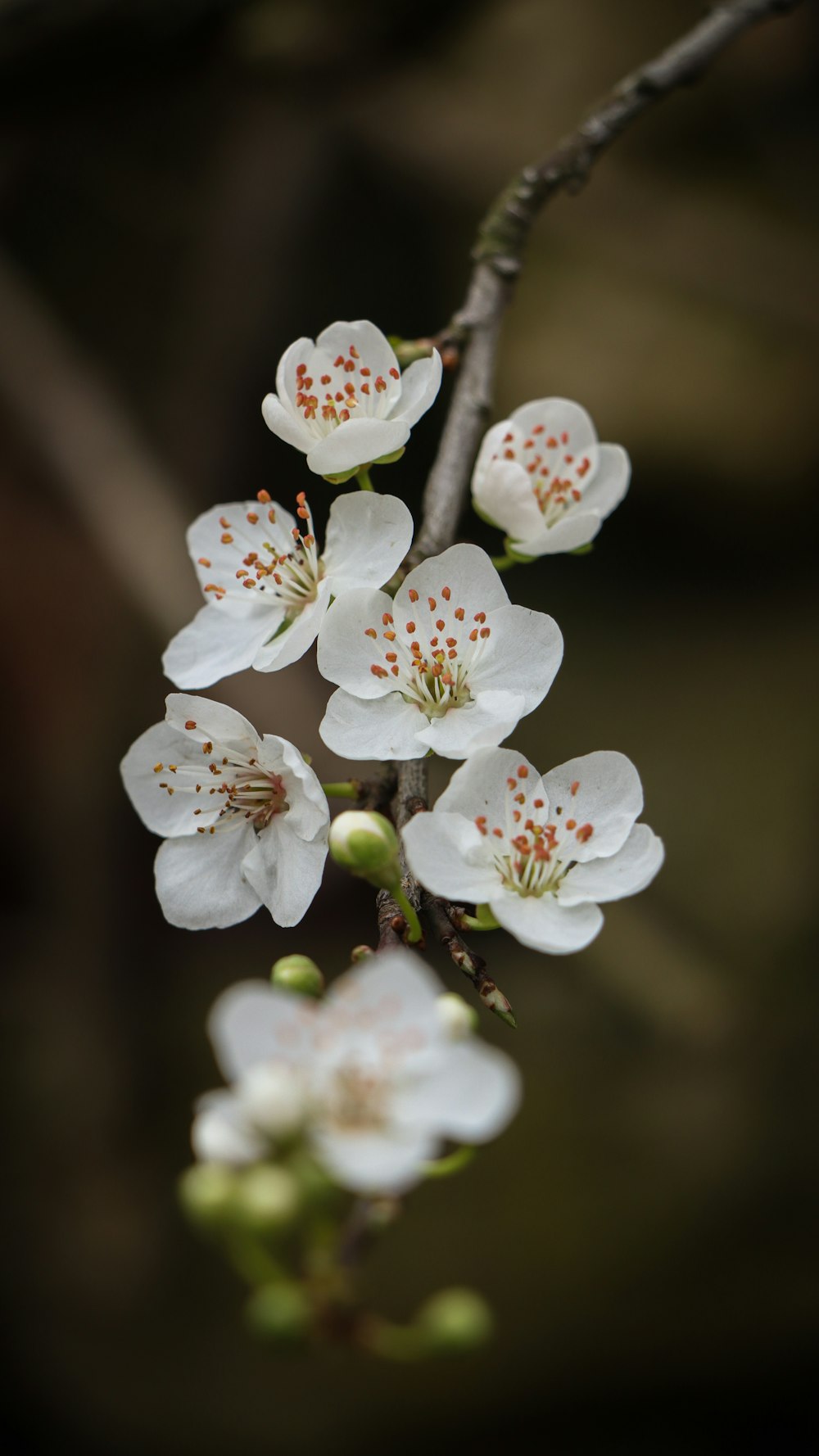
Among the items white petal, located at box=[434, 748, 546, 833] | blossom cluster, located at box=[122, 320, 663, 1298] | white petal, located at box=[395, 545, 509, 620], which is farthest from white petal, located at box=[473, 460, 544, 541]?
white petal, located at box=[434, 748, 546, 833]

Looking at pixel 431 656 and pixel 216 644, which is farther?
pixel 216 644

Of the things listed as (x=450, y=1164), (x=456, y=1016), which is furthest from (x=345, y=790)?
(x=450, y=1164)

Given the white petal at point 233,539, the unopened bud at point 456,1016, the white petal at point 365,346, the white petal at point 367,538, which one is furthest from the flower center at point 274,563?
the unopened bud at point 456,1016

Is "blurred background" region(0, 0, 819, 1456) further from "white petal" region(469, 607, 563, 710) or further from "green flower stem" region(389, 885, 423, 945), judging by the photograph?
"green flower stem" region(389, 885, 423, 945)

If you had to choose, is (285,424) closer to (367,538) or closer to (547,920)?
(367,538)

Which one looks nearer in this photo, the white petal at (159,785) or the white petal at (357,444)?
the white petal at (357,444)

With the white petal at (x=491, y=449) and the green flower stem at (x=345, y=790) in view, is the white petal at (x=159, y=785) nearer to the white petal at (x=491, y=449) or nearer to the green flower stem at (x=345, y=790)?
the green flower stem at (x=345, y=790)

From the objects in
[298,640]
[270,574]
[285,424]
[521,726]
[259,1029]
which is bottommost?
[259,1029]
